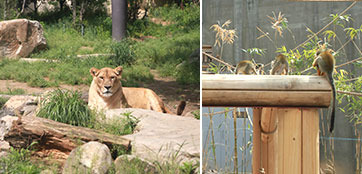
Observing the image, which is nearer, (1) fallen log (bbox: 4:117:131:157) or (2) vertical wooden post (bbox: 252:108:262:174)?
(2) vertical wooden post (bbox: 252:108:262:174)

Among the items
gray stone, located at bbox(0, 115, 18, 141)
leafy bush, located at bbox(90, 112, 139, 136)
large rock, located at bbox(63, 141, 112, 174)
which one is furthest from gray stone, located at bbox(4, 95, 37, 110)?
large rock, located at bbox(63, 141, 112, 174)

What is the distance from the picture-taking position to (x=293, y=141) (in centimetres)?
139

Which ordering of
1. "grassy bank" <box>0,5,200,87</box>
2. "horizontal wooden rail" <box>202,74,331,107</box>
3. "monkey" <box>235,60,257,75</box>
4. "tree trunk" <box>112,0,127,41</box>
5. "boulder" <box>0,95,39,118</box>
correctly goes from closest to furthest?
"horizontal wooden rail" <box>202,74,331,107</box> < "monkey" <box>235,60,257,75</box> < "boulder" <box>0,95,39,118</box> < "grassy bank" <box>0,5,200,87</box> < "tree trunk" <box>112,0,127,41</box>

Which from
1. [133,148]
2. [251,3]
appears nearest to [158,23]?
[251,3]

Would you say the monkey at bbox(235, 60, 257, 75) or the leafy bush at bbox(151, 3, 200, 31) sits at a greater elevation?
the leafy bush at bbox(151, 3, 200, 31)

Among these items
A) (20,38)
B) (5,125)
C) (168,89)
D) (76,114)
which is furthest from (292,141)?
(20,38)

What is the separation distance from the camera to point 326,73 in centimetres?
136

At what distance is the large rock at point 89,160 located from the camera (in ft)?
8.38

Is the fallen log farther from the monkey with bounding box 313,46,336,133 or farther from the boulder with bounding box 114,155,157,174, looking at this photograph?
the monkey with bounding box 313,46,336,133

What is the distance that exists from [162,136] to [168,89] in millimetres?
1103

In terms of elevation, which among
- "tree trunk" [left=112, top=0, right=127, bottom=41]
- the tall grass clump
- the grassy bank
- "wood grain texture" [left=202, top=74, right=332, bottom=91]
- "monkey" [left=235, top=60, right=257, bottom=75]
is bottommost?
the tall grass clump

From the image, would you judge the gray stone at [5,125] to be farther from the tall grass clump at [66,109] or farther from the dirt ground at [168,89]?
the dirt ground at [168,89]

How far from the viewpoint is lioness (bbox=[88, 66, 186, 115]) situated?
3420mm

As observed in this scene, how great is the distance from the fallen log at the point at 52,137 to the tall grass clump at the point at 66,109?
1.18 ft
